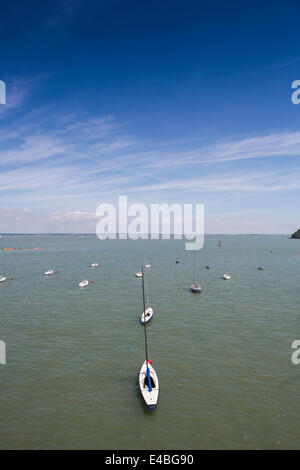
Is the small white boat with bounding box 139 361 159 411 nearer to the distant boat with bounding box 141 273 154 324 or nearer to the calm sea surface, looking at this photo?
the calm sea surface

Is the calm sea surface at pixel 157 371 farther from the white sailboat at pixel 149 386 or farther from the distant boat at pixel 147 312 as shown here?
the distant boat at pixel 147 312

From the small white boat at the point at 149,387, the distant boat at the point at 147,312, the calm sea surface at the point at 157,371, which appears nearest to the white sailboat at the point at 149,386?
the small white boat at the point at 149,387

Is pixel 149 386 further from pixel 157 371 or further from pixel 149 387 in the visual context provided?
pixel 157 371

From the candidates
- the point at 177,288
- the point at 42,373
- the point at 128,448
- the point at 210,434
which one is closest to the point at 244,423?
the point at 210,434

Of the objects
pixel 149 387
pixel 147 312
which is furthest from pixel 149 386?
pixel 147 312

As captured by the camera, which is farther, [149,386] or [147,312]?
[147,312]
